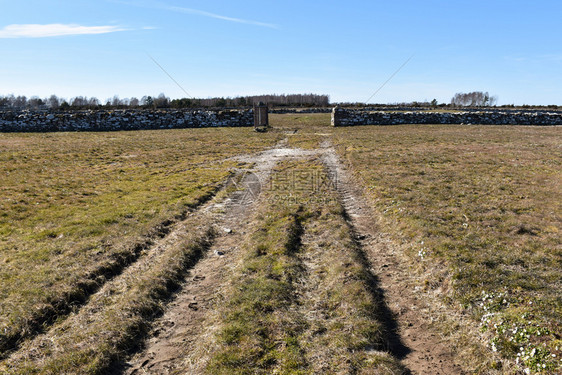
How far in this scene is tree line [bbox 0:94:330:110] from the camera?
71812 millimetres

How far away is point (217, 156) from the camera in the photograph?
2416cm

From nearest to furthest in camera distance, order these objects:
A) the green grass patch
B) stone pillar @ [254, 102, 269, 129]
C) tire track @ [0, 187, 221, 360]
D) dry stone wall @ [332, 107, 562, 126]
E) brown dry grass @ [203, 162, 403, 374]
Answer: brown dry grass @ [203, 162, 403, 374]
tire track @ [0, 187, 221, 360]
the green grass patch
stone pillar @ [254, 102, 269, 129]
dry stone wall @ [332, 107, 562, 126]

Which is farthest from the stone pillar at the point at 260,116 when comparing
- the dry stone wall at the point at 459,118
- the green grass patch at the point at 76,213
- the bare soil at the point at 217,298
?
the bare soil at the point at 217,298

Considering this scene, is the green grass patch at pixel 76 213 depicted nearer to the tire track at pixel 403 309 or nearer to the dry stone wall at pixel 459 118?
A: the tire track at pixel 403 309

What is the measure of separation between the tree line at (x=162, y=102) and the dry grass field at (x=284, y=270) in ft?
194

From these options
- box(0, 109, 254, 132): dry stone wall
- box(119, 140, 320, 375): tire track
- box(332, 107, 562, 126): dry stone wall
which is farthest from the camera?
box(332, 107, 562, 126): dry stone wall

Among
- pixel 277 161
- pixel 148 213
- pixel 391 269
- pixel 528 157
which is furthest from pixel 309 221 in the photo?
pixel 528 157

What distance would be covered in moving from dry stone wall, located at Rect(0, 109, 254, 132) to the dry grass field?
29862 millimetres

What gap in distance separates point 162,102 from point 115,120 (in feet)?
102

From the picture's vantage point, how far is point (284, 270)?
26.1 ft

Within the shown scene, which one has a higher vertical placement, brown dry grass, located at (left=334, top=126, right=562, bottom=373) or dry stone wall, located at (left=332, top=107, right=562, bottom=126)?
dry stone wall, located at (left=332, top=107, right=562, bottom=126)

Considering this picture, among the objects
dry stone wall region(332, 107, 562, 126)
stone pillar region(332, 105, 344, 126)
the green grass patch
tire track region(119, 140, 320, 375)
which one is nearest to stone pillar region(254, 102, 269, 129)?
stone pillar region(332, 105, 344, 126)

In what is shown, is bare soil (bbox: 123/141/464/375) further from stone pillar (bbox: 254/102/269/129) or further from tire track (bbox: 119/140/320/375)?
stone pillar (bbox: 254/102/269/129)

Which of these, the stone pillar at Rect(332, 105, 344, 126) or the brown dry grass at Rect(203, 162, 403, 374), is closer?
the brown dry grass at Rect(203, 162, 403, 374)
